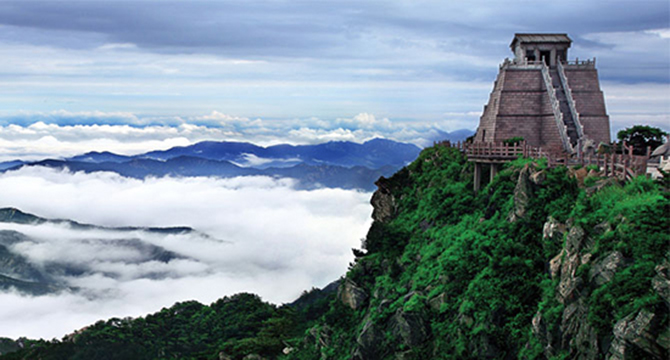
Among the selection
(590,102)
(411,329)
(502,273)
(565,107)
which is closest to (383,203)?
(565,107)

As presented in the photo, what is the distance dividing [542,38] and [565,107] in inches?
289

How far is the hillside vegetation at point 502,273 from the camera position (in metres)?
26.6

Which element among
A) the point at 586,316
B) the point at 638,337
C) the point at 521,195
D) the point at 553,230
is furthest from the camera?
the point at 521,195

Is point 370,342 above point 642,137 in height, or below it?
below

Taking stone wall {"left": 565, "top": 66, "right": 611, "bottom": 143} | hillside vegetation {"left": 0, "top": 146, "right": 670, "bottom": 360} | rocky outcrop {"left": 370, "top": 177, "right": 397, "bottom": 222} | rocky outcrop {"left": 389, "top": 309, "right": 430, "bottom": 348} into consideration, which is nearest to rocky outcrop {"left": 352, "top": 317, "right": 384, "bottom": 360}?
hillside vegetation {"left": 0, "top": 146, "right": 670, "bottom": 360}

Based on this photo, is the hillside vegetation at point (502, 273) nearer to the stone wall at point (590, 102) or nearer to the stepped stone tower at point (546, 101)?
the stepped stone tower at point (546, 101)

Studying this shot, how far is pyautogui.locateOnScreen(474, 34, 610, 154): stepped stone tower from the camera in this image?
176 ft

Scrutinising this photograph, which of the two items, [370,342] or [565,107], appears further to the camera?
[565,107]

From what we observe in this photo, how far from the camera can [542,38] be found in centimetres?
5859

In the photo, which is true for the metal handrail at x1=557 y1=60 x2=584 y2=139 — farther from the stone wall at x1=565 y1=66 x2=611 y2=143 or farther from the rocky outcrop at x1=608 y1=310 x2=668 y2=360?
the rocky outcrop at x1=608 y1=310 x2=668 y2=360

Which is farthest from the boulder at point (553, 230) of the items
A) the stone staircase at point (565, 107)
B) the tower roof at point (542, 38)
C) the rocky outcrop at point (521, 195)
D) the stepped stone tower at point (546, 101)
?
the tower roof at point (542, 38)

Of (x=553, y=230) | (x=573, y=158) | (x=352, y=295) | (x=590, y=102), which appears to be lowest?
(x=352, y=295)

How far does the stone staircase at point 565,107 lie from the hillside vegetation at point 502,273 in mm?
8595

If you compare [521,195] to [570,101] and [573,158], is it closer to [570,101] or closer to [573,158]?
[573,158]
